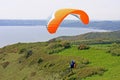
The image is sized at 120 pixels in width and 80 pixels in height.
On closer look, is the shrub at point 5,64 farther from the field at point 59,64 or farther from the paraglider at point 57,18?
the paraglider at point 57,18

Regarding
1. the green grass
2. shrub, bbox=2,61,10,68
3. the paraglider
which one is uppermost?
the paraglider

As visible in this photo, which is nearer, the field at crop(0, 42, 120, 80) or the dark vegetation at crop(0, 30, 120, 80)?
the field at crop(0, 42, 120, 80)

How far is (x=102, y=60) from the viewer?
37688 mm

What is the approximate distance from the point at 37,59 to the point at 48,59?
3923 millimetres

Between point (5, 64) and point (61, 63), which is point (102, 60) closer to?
point (61, 63)

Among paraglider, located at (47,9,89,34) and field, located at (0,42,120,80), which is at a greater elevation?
paraglider, located at (47,9,89,34)

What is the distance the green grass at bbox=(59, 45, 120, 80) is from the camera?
29072 mm

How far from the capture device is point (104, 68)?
32219 millimetres

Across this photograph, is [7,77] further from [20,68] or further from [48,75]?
[48,75]

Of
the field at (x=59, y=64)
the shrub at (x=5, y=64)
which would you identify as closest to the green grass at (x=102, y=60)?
the field at (x=59, y=64)

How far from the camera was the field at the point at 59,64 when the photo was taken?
105 feet

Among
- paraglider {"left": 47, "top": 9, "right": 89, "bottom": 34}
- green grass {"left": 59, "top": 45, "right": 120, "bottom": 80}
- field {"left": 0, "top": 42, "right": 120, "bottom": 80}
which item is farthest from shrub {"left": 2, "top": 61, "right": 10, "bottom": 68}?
paraglider {"left": 47, "top": 9, "right": 89, "bottom": 34}

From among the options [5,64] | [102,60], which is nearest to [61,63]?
[102,60]

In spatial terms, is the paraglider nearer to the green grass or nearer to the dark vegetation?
the green grass
